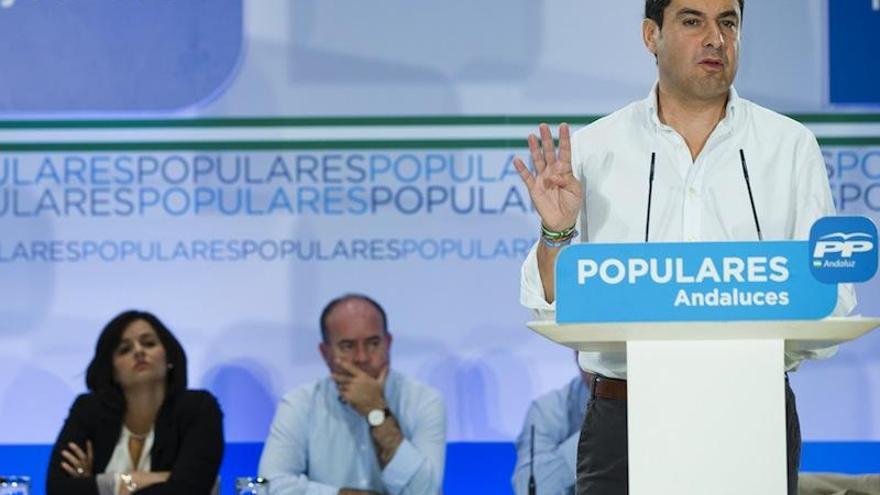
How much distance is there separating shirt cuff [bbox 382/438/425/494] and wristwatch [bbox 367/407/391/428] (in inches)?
4.7

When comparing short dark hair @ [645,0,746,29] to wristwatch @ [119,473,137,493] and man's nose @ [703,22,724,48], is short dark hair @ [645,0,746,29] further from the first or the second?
wristwatch @ [119,473,137,493]

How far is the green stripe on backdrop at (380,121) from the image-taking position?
5.62 metres

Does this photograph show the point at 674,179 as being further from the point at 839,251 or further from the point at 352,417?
the point at 352,417

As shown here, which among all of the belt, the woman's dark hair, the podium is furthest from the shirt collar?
the woman's dark hair

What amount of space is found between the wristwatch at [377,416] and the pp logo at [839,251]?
354 cm

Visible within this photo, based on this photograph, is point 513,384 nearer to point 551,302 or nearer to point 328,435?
point 328,435

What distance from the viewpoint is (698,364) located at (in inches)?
86.2

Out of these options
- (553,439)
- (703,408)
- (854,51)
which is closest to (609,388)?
(703,408)

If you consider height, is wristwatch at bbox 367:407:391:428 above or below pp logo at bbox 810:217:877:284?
below

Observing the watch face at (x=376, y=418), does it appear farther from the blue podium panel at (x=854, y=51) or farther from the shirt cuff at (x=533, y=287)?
the shirt cuff at (x=533, y=287)

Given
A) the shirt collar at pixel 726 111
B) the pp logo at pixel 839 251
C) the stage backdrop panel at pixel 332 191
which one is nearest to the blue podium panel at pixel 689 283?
the pp logo at pixel 839 251

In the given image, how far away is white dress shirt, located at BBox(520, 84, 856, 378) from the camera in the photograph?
2.70 m

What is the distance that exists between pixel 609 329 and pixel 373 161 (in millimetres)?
3541

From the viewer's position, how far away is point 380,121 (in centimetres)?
563
